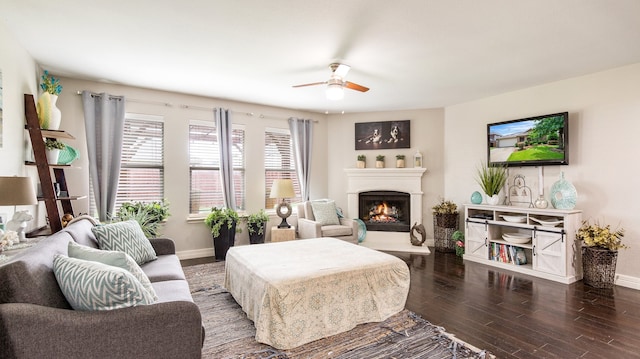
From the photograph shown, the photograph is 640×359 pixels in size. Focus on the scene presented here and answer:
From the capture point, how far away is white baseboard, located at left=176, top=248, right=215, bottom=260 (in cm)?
477

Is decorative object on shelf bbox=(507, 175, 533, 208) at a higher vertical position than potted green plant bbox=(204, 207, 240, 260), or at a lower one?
higher

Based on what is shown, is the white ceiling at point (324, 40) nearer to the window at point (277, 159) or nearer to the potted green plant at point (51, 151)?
the potted green plant at point (51, 151)

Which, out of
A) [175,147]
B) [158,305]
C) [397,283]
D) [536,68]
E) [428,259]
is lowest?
[428,259]

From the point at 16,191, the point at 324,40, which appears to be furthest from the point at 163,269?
the point at 324,40

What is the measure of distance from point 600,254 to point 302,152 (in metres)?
4.40

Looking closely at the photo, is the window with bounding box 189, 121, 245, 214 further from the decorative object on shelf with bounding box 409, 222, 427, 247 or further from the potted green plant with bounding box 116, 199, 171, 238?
the decorative object on shelf with bounding box 409, 222, 427, 247

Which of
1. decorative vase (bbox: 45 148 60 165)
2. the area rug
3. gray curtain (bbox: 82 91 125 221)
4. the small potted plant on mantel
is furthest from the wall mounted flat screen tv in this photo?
decorative vase (bbox: 45 148 60 165)

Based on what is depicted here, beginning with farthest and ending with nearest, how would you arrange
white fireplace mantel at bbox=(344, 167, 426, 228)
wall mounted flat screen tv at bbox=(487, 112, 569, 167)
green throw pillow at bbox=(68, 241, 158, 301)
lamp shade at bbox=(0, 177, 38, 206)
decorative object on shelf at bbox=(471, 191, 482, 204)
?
white fireplace mantel at bbox=(344, 167, 426, 228), decorative object on shelf at bbox=(471, 191, 482, 204), wall mounted flat screen tv at bbox=(487, 112, 569, 167), lamp shade at bbox=(0, 177, 38, 206), green throw pillow at bbox=(68, 241, 158, 301)

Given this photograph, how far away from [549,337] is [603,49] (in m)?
2.85

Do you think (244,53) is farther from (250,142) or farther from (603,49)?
(603,49)

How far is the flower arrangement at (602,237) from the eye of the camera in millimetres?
3514

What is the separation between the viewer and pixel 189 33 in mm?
2803

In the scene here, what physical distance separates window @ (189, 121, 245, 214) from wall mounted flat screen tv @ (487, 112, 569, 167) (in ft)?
13.5

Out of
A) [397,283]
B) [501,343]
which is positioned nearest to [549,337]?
[501,343]
